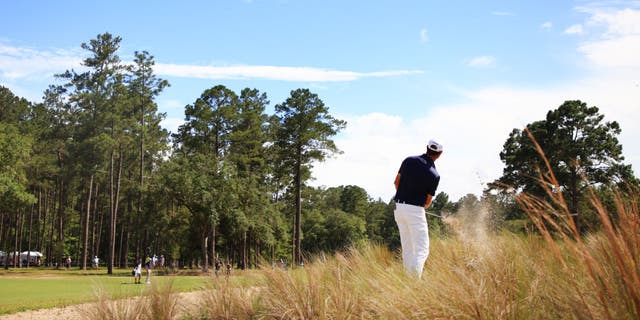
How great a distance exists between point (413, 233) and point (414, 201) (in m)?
0.43

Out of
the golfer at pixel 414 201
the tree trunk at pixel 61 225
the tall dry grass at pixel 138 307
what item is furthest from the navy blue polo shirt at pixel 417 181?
the tree trunk at pixel 61 225

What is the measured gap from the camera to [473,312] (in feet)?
12.4

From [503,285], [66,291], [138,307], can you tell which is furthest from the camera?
[66,291]

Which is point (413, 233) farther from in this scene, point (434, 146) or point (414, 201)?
point (434, 146)

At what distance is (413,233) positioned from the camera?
692 centimetres

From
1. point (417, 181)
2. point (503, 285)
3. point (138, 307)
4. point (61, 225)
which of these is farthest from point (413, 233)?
point (61, 225)

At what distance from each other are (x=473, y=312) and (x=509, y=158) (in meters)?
43.3

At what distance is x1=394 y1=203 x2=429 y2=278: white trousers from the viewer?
22.2ft

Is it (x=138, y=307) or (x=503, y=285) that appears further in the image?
(x=138, y=307)

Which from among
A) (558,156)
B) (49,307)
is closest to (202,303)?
(49,307)

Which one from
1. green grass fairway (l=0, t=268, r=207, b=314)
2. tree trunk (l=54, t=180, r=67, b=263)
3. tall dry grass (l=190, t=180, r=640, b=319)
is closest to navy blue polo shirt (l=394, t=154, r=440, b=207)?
tall dry grass (l=190, t=180, r=640, b=319)

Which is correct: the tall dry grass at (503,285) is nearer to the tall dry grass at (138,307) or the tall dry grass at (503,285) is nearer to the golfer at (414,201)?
the golfer at (414,201)

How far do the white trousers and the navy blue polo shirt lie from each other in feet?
0.37

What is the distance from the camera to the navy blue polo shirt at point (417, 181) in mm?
7059
